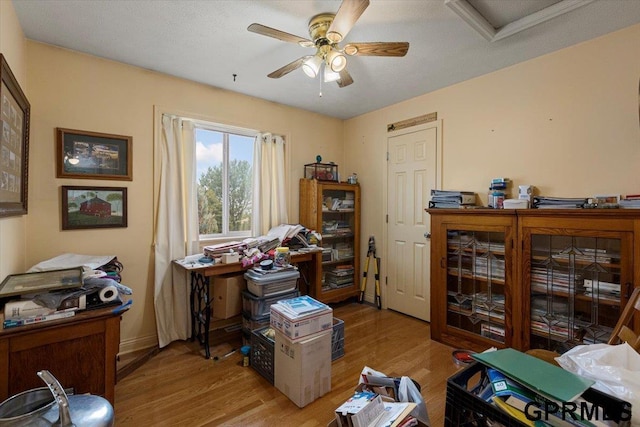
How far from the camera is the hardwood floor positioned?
1.79 meters

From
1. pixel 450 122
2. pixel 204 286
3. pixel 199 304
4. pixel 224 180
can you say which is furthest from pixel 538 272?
pixel 224 180

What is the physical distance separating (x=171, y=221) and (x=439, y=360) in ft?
8.85

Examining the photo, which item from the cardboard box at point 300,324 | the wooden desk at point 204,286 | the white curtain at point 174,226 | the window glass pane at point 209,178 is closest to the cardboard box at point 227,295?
the wooden desk at point 204,286

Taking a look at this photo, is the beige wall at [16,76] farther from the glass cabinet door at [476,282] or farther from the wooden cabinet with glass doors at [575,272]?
the wooden cabinet with glass doors at [575,272]

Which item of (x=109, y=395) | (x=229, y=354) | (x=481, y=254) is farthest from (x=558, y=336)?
(x=109, y=395)

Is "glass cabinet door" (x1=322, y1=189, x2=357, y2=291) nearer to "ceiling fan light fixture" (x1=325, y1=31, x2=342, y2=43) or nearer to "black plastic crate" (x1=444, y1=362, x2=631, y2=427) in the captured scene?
"ceiling fan light fixture" (x1=325, y1=31, x2=342, y2=43)

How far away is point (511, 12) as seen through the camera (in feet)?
6.05

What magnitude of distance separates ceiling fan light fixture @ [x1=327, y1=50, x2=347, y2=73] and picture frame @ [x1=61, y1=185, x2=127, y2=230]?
6.65ft

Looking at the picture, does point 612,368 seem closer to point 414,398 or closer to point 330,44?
point 414,398

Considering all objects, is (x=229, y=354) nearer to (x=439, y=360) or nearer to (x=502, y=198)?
(x=439, y=360)

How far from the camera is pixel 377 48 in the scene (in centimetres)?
178

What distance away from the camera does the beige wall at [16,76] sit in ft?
5.17

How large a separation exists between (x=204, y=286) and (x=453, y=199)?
2450 mm

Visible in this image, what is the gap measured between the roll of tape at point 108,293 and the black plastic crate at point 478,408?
1732 mm
